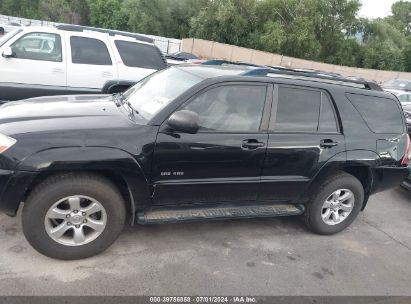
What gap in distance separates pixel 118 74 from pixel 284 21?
104 feet

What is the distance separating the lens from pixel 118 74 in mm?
7590

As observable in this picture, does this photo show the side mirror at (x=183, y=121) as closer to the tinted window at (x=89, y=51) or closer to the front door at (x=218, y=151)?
the front door at (x=218, y=151)

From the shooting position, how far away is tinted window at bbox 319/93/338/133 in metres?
4.36

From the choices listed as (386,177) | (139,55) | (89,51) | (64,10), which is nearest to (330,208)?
(386,177)

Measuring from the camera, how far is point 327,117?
14.4ft

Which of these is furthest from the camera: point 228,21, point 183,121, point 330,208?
point 228,21

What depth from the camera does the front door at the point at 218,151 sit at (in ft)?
12.0

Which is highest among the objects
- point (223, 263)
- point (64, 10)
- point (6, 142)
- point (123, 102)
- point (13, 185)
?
point (64, 10)

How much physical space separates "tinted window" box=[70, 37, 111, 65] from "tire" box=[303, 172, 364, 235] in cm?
479

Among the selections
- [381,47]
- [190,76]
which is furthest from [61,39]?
[381,47]

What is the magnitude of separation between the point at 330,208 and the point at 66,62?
16.8 feet

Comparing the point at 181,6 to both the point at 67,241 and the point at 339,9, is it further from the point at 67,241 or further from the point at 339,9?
the point at 67,241

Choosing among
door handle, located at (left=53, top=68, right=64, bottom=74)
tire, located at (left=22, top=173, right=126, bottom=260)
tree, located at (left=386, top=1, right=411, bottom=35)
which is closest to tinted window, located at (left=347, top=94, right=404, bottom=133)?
tire, located at (left=22, top=173, right=126, bottom=260)

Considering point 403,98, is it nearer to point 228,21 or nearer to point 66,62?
point 66,62
